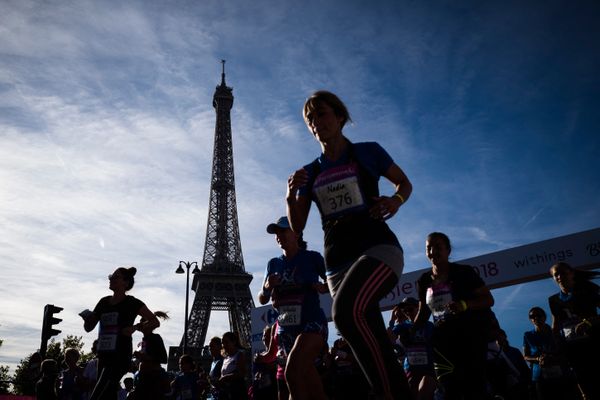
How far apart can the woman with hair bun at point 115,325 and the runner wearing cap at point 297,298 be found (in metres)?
1.94

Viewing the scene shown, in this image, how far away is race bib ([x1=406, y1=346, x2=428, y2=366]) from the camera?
20.7ft

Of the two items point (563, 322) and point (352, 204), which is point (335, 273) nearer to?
point (352, 204)

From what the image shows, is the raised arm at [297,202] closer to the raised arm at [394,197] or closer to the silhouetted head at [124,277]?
the raised arm at [394,197]

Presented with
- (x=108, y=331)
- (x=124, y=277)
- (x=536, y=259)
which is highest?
(x=536, y=259)

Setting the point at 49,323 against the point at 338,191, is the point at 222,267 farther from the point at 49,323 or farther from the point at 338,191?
the point at 338,191

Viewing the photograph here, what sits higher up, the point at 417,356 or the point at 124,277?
the point at 124,277

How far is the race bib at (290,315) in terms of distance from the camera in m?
4.42

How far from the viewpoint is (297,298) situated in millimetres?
4516

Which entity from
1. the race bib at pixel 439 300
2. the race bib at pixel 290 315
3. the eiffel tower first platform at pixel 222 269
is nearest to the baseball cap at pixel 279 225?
the race bib at pixel 290 315

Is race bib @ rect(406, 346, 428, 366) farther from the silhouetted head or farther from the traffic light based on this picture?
the traffic light

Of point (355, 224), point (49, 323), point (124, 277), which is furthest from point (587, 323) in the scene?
point (49, 323)

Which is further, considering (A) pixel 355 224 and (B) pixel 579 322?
(B) pixel 579 322

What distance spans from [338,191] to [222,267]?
5633cm

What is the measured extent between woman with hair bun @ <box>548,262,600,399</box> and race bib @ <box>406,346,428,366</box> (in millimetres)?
1726
